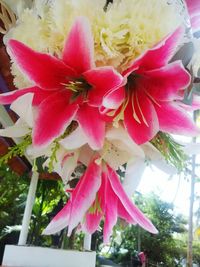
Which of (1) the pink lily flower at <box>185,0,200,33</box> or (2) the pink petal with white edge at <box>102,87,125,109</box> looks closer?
(2) the pink petal with white edge at <box>102,87,125,109</box>

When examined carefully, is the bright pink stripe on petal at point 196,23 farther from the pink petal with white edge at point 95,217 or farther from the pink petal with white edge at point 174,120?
the pink petal with white edge at point 95,217

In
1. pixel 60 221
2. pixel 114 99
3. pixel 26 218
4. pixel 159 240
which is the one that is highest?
pixel 159 240

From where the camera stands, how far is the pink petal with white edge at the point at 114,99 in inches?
13.4

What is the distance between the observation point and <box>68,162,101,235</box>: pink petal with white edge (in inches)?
15.8

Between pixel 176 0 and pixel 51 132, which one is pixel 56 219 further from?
pixel 176 0

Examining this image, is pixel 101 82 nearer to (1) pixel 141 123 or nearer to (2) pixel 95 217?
(1) pixel 141 123

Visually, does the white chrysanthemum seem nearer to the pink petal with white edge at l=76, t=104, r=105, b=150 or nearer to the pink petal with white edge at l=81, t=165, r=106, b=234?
the pink petal with white edge at l=76, t=104, r=105, b=150

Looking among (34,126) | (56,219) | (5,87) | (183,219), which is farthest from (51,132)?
(183,219)

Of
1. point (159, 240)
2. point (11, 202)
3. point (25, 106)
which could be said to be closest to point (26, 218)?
point (25, 106)

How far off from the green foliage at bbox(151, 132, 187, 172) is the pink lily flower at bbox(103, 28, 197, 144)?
37mm

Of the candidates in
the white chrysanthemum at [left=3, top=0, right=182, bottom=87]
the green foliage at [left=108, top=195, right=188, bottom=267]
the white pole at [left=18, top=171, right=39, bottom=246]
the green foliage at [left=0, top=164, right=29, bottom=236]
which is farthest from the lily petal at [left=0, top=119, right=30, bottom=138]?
the green foliage at [left=108, top=195, right=188, bottom=267]

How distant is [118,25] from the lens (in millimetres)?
368

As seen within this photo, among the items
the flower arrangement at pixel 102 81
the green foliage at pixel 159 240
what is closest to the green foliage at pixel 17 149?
the flower arrangement at pixel 102 81

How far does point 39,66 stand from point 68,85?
4cm
